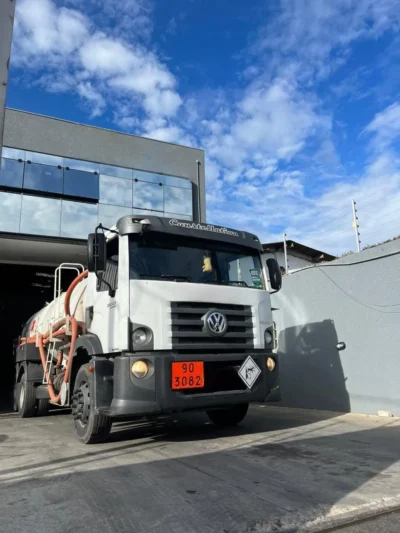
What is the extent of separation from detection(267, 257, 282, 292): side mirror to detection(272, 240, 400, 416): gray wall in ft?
7.75

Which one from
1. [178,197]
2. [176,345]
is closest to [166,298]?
[176,345]

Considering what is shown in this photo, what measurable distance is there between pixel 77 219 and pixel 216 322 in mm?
11981

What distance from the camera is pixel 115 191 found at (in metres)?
17.5

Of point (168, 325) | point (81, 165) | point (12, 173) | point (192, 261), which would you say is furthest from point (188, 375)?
point (81, 165)

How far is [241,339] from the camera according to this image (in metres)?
6.17

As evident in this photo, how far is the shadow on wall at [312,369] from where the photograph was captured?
29.7 ft

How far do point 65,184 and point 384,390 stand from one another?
12.9m

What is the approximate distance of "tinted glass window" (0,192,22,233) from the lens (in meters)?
15.3

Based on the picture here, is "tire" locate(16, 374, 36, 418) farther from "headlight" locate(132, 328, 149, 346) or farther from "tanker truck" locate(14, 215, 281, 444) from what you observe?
"headlight" locate(132, 328, 149, 346)

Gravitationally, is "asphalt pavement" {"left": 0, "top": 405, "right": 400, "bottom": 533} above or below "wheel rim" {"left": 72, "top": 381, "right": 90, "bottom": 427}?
below

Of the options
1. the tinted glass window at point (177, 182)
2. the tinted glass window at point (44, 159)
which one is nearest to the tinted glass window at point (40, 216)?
the tinted glass window at point (44, 159)

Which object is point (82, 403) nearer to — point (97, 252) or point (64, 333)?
point (64, 333)

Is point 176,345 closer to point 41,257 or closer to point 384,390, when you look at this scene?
point 384,390

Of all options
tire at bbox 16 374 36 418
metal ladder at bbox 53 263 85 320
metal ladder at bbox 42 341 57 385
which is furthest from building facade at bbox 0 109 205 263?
metal ladder at bbox 42 341 57 385
